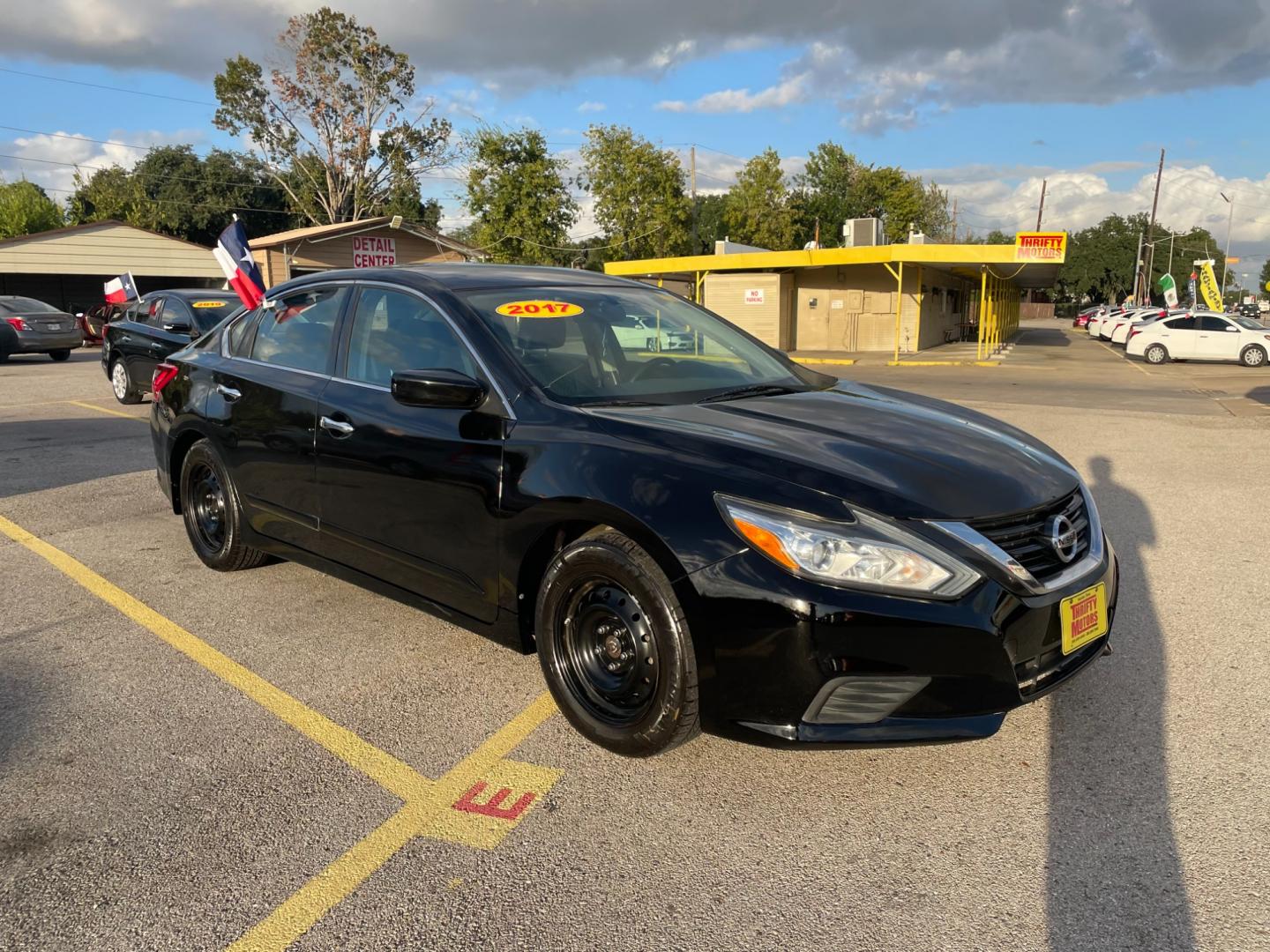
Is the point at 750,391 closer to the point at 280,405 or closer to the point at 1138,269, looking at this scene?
the point at 280,405

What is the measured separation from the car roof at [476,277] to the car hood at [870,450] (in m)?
1.02

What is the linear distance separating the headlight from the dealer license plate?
1.49 feet

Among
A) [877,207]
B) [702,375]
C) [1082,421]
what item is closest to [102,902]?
[702,375]

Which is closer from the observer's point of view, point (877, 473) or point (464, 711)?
point (877, 473)

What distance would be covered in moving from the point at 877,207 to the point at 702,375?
273 ft

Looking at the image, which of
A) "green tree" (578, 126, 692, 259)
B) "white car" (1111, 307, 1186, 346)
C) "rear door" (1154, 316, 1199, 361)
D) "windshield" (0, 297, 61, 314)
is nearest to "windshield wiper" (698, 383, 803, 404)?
"windshield" (0, 297, 61, 314)

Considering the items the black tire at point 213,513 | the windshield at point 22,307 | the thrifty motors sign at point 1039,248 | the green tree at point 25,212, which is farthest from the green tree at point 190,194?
the black tire at point 213,513

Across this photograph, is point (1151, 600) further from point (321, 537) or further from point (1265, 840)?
→ point (321, 537)

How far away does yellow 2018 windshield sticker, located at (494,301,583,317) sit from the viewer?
3674mm

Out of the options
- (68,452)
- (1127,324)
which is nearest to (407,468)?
(68,452)

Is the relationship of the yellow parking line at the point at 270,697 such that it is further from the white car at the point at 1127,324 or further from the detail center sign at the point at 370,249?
the white car at the point at 1127,324

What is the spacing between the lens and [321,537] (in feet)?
13.4

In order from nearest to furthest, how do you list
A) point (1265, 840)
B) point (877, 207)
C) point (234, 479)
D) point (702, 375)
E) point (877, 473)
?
point (1265, 840), point (877, 473), point (702, 375), point (234, 479), point (877, 207)

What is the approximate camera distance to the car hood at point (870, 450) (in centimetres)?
270
